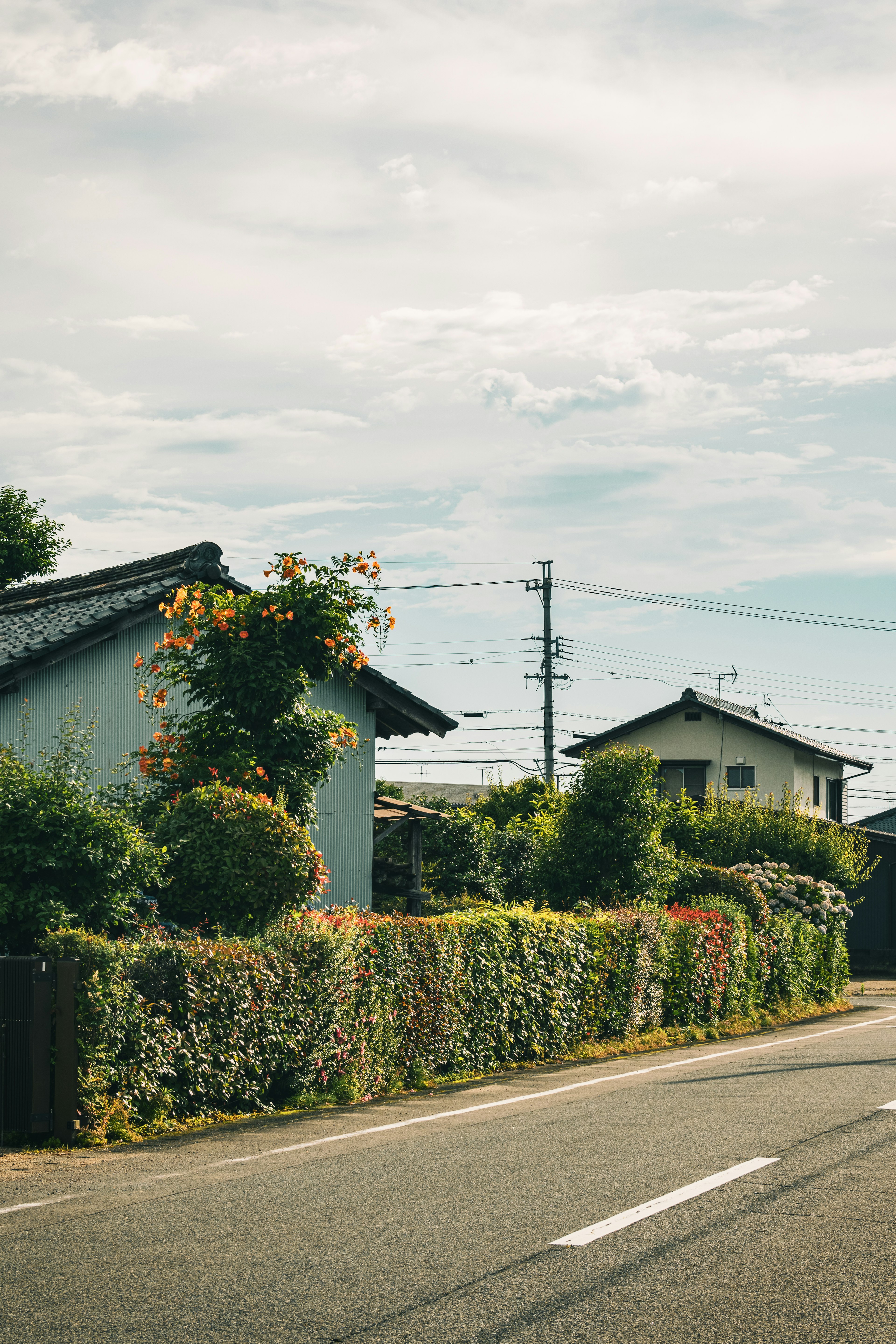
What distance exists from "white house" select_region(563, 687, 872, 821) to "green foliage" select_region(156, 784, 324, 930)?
3500 centimetres

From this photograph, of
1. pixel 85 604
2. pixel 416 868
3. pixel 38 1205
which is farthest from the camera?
pixel 416 868

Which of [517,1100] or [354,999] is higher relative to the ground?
[354,999]

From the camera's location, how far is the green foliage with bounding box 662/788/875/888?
33031mm

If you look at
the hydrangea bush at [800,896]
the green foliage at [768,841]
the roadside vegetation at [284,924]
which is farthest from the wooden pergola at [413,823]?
the green foliage at [768,841]

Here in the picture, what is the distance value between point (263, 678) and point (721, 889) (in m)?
14.8

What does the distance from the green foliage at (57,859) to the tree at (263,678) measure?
2.96 metres

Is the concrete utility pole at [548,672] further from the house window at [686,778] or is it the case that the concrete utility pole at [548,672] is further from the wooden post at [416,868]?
the wooden post at [416,868]

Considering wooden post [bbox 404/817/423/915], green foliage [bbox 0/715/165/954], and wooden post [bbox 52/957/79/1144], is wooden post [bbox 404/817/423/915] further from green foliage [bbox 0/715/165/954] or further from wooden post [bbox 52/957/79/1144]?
wooden post [bbox 52/957/79/1144]

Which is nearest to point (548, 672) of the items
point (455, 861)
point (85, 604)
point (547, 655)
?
point (547, 655)

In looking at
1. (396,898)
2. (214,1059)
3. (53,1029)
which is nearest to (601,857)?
(396,898)

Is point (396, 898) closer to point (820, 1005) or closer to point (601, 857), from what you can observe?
point (601, 857)

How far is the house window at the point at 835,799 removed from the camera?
52.2 meters

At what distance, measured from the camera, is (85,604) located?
19047mm

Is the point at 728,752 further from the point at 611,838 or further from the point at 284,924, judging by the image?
the point at 284,924
